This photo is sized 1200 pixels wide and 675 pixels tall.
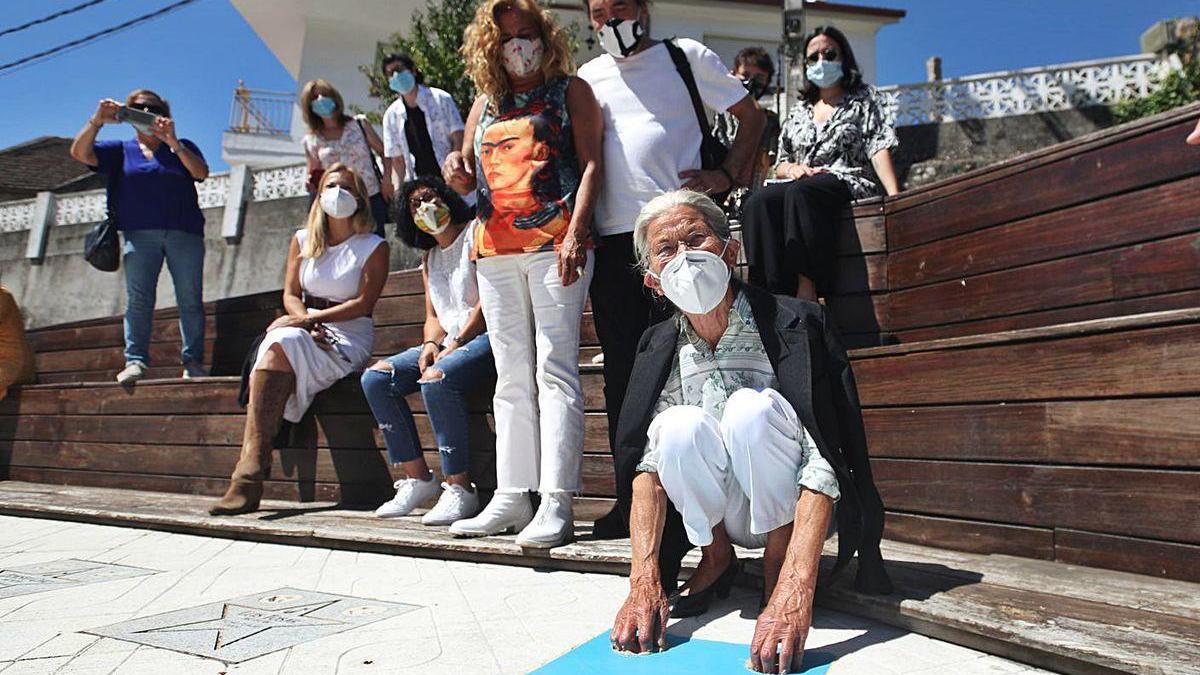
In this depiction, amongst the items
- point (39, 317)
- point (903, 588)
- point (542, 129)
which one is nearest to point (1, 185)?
point (39, 317)

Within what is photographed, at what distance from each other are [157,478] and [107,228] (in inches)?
59.5

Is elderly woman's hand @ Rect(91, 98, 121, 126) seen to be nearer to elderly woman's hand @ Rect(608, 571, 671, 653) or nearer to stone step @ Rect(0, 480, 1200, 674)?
stone step @ Rect(0, 480, 1200, 674)

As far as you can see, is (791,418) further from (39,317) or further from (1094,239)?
(39,317)

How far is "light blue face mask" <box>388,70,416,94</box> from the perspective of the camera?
4.84 m

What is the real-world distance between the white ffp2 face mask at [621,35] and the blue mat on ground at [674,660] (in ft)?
6.38

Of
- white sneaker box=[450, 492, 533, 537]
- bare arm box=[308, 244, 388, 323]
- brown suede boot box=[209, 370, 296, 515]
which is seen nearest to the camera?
white sneaker box=[450, 492, 533, 537]

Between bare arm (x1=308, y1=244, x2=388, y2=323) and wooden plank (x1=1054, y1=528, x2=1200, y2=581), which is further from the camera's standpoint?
bare arm (x1=308, y1=244, x2=388, y2=323)

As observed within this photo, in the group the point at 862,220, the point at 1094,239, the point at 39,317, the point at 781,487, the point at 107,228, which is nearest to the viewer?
the point at 781,487

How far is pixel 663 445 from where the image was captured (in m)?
1.95

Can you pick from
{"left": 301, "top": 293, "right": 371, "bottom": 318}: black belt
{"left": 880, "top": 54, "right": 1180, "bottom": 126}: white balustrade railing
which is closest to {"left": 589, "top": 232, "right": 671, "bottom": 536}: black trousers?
{"left": 301, "top": 293, "right": 371, "bottom": 318}: black belt

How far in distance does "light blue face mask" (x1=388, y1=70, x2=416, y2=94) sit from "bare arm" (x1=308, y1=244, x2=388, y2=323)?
3.68 ft

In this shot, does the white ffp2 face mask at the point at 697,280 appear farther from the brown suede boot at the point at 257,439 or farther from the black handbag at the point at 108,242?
the black handbag at the point at 108,242

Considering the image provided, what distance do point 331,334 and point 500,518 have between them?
1.53m

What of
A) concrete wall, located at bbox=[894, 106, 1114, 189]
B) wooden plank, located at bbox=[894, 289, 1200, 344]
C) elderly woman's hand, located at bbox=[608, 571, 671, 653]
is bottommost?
elderly woman's hand, located at bbox=[608, 571, 671, 653]
